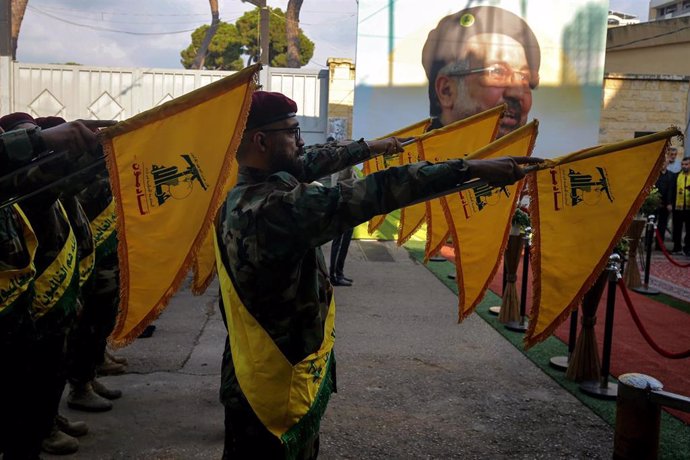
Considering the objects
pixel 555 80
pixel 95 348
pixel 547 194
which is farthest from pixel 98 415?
pixel 555 80

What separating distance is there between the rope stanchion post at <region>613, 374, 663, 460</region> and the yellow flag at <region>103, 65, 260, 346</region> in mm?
2325

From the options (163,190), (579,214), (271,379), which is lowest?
(271,379)

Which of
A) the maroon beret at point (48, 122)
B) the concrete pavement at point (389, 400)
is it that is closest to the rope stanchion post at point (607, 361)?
the concrete pavement at point (389, 400)

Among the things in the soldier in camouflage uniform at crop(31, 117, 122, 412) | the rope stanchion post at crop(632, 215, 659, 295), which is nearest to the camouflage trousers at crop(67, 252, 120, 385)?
the soldier in camouflage uniform at crop(31, 117, 122, 412)

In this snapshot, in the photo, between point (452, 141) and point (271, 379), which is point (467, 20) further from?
point (271, 379)

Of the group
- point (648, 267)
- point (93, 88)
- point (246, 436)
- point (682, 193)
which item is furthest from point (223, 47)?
point (246, 436)

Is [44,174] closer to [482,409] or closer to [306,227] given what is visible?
[306,227]

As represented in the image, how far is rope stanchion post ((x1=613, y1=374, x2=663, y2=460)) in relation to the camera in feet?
10.4

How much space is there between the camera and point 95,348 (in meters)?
4.39

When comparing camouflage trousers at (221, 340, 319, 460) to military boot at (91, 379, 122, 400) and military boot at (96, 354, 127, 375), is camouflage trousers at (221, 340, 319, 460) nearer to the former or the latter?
military boot at (91, 379, 122, 400)

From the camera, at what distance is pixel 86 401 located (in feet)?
14.1

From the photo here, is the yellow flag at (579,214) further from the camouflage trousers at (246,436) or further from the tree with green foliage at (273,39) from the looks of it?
the tree with green foliage at (273,39)

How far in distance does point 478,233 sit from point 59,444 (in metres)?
3.08

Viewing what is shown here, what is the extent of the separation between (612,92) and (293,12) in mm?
12191
